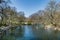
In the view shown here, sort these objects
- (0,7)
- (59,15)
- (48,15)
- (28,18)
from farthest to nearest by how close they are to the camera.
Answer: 1. (28,18)
2. (48,15)
3. (59,15)
4. (0,7)

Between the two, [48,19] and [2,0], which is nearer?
[2,0]

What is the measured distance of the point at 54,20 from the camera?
115 feet

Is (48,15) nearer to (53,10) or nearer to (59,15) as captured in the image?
(53,10)

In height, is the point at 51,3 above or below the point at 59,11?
above

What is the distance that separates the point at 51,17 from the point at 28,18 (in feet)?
147

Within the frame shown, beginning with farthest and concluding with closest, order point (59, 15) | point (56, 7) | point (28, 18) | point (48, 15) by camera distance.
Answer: point (28, 18), point (48, 15), point (56, 7), point (59, 15)

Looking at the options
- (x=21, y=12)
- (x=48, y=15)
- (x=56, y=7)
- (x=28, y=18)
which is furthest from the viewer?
(x=28, y=18)

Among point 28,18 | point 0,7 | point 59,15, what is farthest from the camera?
point 28,18

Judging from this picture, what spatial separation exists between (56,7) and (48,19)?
4.19m

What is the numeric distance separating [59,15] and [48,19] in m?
5.31

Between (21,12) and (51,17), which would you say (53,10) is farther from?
(21,12)

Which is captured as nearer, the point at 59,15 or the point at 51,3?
the point at 59,15

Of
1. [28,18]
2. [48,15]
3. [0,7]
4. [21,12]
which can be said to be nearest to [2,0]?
[0,7]

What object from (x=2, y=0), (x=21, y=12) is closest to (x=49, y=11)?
(x=2, y=0)
